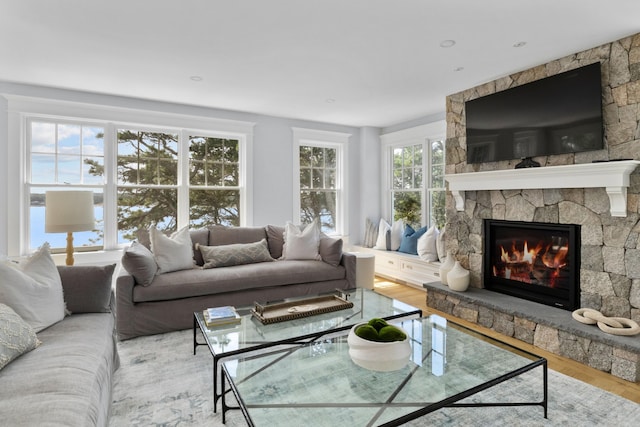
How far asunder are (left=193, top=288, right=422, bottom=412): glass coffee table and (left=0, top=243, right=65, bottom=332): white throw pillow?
0.84 meters

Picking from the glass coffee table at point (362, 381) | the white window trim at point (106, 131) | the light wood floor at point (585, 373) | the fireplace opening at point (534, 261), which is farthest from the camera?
the white window trim at point (106, 131)

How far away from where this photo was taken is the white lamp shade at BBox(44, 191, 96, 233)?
3088 millimetres

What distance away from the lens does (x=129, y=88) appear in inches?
152

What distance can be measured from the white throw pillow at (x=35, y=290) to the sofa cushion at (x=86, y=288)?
0.24 ft

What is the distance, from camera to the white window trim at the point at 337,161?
5406mm

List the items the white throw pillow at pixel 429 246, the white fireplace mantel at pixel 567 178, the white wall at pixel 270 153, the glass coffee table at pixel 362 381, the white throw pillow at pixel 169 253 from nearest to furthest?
1. the glass coffee table at pixel 362 381
2. the white fireplace mantel at pixel 567 178
3. the white throw pillow at pixel 169 253
4. the white wall at pixel 270 153
5. the white throw pillow at pixel 429 246

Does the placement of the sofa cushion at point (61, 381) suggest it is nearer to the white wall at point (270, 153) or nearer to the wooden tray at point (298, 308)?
the wooden tray at point (298, 308)

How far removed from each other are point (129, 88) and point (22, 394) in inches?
133

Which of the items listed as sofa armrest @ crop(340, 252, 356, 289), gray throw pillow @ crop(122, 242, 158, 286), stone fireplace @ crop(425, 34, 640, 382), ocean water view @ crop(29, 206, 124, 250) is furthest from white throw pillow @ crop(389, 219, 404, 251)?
ocean water view @ crop(29, 206, 124, 250)

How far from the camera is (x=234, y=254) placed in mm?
3840

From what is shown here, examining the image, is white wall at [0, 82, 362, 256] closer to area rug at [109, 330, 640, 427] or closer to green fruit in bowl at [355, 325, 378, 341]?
area rug at [109, 330, 640, 427]

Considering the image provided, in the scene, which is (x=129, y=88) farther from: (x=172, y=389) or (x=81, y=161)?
(x=172, y=389)

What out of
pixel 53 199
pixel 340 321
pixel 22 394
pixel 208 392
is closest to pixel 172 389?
pixel 208 392

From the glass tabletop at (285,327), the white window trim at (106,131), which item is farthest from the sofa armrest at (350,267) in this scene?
the white window trim at (106,131)
